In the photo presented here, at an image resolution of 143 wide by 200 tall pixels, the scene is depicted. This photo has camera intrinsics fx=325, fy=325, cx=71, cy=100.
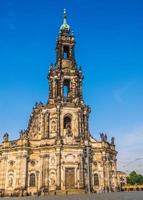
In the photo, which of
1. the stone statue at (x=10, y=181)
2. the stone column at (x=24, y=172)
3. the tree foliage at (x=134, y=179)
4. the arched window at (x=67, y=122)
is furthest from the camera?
the tree foliage at (x=134, y=179)

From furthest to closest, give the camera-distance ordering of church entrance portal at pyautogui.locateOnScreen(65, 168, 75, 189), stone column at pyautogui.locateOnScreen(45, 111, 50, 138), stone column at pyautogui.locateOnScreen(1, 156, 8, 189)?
stone column at pyautogui.locateOnScreen(45, 111, 50, 138)
stone column at pyautogui.locateOnScreen(1, 156, 8, 189)
church entrance portal at pyautogui.locateOnScreen(65, 168, 75, 189)

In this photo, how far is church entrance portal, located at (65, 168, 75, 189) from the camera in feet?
159

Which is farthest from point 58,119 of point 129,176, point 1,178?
point 129,176

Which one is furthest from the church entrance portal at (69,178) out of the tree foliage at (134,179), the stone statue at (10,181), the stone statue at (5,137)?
the tree foliage at (134,179)

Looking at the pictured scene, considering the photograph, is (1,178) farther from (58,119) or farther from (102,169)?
(102,169)

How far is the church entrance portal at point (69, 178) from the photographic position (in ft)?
159

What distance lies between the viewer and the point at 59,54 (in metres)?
58.7

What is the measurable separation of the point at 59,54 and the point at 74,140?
1669 centimetres

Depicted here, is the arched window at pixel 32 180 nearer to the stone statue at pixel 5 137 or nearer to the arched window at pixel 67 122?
the stone statue at pixel 5 137

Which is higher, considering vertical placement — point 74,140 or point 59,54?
point 59,54

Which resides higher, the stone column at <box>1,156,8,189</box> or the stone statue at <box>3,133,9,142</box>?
the stone statue at <box>3,133,9,142</box>

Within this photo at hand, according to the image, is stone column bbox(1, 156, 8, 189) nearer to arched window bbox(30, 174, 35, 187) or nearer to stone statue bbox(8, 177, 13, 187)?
stone statue bbox(8, 177, 13, 187)

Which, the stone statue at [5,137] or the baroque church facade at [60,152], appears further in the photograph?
the stone statue at [5,137]

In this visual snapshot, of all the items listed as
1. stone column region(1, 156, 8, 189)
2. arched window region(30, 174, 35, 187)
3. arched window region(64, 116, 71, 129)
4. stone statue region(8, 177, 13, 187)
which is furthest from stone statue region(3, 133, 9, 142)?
arched window region(64, 116, 71, 129)
